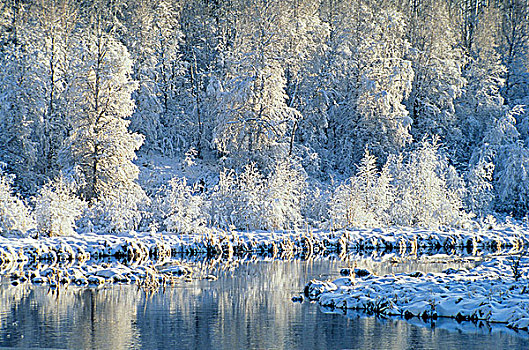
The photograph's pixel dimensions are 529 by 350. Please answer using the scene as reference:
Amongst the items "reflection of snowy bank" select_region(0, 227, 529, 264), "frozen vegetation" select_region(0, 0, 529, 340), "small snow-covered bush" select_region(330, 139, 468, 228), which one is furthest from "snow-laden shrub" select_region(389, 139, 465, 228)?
"reflection of snowy bank" select_region(0, 227, 529, 264)

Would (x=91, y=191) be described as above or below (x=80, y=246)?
above

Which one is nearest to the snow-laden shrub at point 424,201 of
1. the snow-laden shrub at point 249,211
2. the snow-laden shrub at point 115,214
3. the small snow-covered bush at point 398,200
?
the small snow-covered bush at point 398,200

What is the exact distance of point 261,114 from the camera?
4525cm

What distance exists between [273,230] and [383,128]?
16851 millimetres

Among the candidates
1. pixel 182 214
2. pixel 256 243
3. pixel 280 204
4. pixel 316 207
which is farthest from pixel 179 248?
pixel 316 207

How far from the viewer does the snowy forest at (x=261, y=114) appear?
116 feet

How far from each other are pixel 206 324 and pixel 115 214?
57.2 feet

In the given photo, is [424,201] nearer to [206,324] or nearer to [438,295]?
[438,295]

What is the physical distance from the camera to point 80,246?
89.0 ft

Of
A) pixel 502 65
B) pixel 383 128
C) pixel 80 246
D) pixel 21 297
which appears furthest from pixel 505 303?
pixel 502 65

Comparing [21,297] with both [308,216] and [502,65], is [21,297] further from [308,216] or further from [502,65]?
[502,65]

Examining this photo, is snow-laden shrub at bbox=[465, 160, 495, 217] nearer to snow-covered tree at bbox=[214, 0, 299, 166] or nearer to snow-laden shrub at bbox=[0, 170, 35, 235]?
snow-covered tree at bbox=[214, 0, 299, 166]

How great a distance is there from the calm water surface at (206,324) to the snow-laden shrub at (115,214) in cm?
1164

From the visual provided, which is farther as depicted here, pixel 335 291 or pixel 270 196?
pixel 270 196
